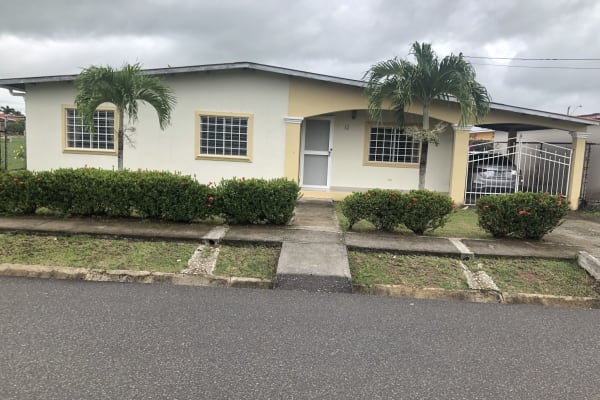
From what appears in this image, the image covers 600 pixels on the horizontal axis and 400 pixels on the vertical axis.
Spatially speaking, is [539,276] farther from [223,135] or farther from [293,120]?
[223,135]

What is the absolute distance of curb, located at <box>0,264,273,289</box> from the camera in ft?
17.7

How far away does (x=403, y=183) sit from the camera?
13117 millimetres

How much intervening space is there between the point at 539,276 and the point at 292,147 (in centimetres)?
735

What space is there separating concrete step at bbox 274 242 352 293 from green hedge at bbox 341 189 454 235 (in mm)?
1230

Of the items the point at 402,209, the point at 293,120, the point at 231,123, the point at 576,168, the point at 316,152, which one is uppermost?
the point at 293,120

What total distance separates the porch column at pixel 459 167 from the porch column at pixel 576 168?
2.91 m

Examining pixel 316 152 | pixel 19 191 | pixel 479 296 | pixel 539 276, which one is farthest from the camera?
pixel 316 152

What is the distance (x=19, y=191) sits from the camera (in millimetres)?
7648

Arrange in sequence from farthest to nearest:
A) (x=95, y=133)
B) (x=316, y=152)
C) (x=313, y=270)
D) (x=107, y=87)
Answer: (x=316, y=152)
(x=95, y=133)
(x=107, y=87)
(x=313, y=270)

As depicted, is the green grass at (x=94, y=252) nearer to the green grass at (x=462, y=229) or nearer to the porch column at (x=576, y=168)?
the green grass at (x=462, y=229)

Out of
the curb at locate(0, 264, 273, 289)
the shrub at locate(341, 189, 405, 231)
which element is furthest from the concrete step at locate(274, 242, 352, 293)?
the shrub at locate(341, 189, 405, 231)

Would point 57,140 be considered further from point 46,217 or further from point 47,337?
point 47,337

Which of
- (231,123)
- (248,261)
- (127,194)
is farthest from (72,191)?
(231,123)

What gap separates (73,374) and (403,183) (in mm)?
10977
